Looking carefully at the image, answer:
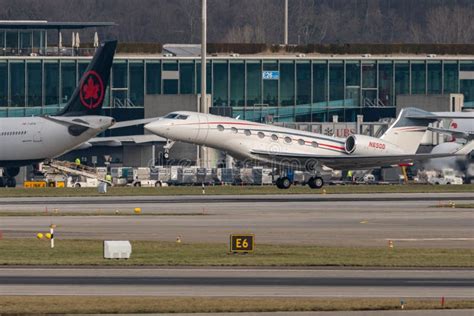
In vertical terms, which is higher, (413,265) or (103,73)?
(103,73)

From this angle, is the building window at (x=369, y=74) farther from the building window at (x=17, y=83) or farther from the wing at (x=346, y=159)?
the wing at (x=346, y=159)

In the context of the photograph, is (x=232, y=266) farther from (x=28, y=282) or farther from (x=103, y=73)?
(x=103, y=73)

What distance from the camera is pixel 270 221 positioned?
64.6 metres

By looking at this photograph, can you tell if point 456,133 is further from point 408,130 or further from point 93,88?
point 93,88

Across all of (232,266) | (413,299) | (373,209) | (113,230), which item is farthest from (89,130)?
(413,299)

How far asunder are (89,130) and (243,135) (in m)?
13.6

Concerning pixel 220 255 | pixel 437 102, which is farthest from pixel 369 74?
pixel 220 255

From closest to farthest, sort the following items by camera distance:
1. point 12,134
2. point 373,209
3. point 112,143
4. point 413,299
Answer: point 413,299 < point 373,209 < point 12,134 < point 112,143

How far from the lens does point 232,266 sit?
45.1 metres

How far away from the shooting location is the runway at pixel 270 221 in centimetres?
Answer: 5666

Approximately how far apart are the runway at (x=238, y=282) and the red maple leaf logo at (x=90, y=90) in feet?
187

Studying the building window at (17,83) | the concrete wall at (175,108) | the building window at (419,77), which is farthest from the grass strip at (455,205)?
the building window at (17,83)

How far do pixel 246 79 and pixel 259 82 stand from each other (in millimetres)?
1481

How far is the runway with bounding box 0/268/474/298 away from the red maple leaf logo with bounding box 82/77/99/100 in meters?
57.1
